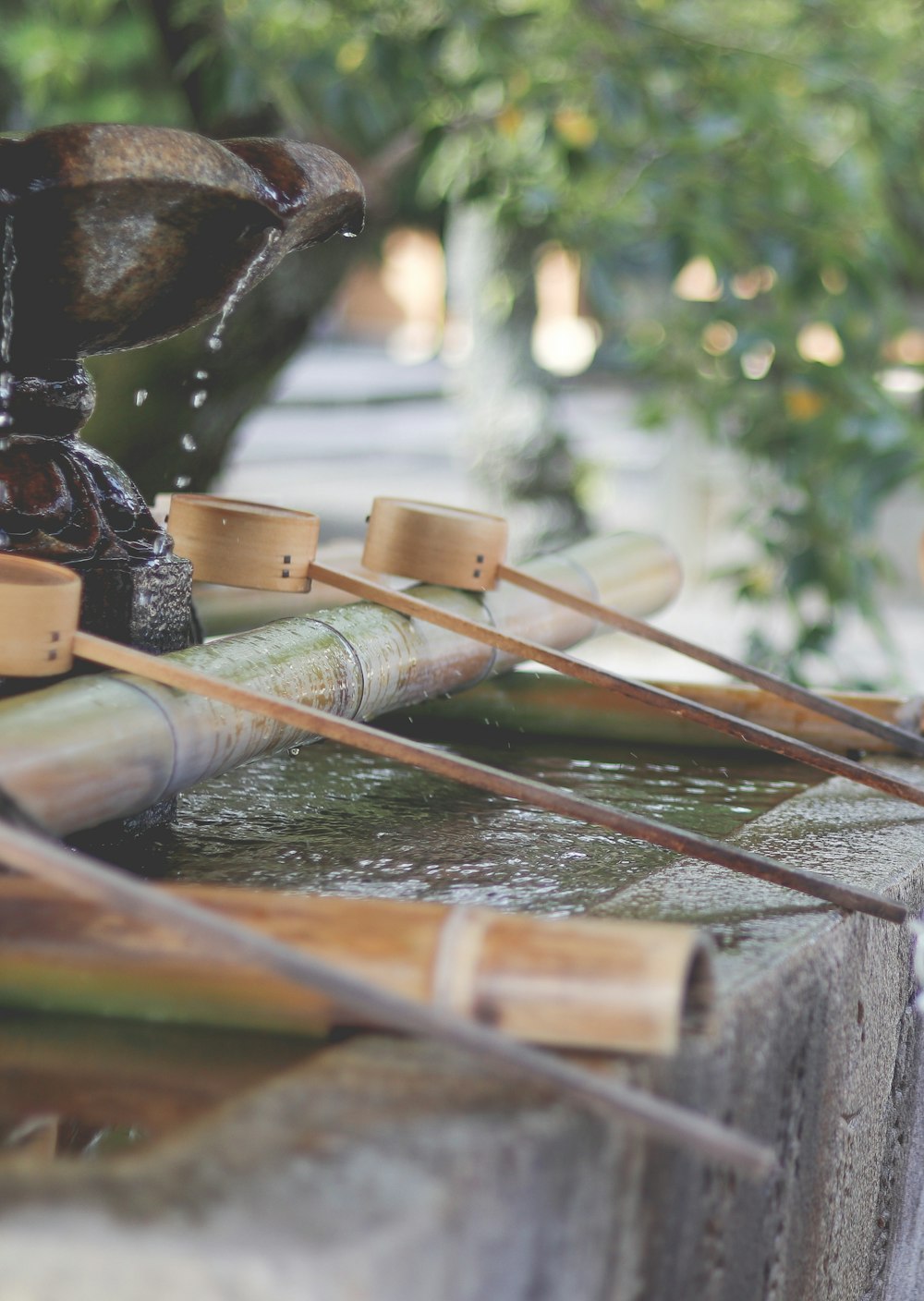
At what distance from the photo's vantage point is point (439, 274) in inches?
1106

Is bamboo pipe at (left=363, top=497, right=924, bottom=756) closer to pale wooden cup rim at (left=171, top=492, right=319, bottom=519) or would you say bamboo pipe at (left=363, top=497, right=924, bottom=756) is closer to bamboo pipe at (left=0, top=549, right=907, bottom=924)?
pale wooden cup rim at (left=171, top=492, right=319, bottom=519)

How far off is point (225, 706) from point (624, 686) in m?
Answer: 0.63

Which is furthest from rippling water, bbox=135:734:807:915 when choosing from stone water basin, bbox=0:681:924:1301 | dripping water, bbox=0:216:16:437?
dripping water, bbox=0:216:16:437

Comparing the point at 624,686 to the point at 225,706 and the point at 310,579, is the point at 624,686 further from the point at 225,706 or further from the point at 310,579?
the point at 225,706

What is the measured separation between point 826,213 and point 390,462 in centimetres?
995

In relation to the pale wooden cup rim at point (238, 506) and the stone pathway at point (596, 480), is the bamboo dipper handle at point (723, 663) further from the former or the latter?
the stone pathway at point (596, 480)

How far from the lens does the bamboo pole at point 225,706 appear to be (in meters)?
1.63

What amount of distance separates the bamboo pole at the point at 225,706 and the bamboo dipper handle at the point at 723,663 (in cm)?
15

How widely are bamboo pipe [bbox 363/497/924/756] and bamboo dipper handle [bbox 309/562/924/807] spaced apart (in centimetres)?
24

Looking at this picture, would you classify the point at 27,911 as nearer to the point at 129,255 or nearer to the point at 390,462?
the point at 129,255

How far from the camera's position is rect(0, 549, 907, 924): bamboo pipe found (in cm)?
167

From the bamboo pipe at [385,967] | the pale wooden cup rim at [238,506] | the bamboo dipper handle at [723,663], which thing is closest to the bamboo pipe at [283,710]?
the bamboo pipe at [385,967]

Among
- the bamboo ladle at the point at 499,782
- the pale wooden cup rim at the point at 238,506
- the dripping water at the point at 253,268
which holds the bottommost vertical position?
the bamboo ladle at the point at 499,782

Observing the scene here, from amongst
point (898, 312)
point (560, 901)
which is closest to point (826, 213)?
point (898, 312)
